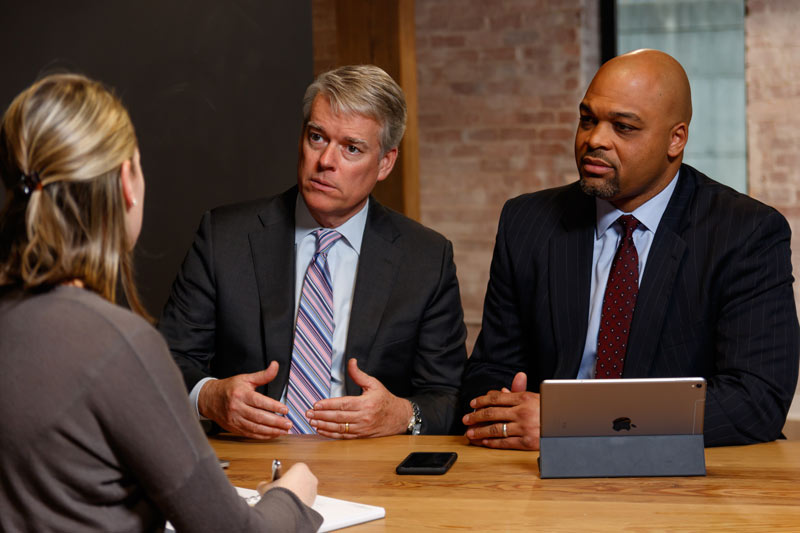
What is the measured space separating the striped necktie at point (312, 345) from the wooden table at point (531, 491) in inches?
14.2

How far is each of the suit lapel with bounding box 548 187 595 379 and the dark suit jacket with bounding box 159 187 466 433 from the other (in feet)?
1.02

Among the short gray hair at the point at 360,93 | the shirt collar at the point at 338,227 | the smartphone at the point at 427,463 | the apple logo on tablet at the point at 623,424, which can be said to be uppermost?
the short gray hair at the point at 360,93

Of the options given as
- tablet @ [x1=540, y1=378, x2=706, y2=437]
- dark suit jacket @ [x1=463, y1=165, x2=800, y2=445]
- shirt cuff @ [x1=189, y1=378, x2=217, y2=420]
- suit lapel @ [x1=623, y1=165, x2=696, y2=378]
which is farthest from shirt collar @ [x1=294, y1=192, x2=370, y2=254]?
tablet @ [x1=540, y1=378, x2=706, y2=437]

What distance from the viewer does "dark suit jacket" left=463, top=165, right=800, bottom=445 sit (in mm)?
2074

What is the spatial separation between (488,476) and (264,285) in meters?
0.97

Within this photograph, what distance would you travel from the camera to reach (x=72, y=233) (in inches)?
44.9

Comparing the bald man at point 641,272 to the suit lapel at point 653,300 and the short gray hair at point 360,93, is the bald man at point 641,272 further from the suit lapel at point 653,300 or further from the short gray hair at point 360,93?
the short gray hair at point 360,93

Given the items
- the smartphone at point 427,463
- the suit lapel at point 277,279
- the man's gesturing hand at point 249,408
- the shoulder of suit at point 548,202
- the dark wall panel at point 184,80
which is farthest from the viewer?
the dark wall panel at point 184,80

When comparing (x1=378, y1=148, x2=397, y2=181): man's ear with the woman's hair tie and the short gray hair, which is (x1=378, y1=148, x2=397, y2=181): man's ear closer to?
the short gray hair

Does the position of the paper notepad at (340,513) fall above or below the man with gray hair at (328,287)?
below

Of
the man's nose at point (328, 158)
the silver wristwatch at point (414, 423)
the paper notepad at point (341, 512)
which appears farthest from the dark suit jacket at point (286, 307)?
the paper notepad at point (341, 512)

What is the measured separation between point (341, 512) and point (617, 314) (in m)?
1.05

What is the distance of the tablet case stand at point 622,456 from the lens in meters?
1.69

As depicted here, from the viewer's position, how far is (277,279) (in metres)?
2.46
